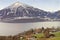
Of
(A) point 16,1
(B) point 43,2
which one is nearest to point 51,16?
(B) point 43,2

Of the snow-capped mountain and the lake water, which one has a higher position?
the snow-capped mountain

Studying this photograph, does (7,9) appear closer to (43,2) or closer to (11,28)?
(11,28)

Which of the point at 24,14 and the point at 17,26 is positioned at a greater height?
the point at 24,14

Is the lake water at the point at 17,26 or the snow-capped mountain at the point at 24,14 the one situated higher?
the snow-capped mountain at the point at 24,14
